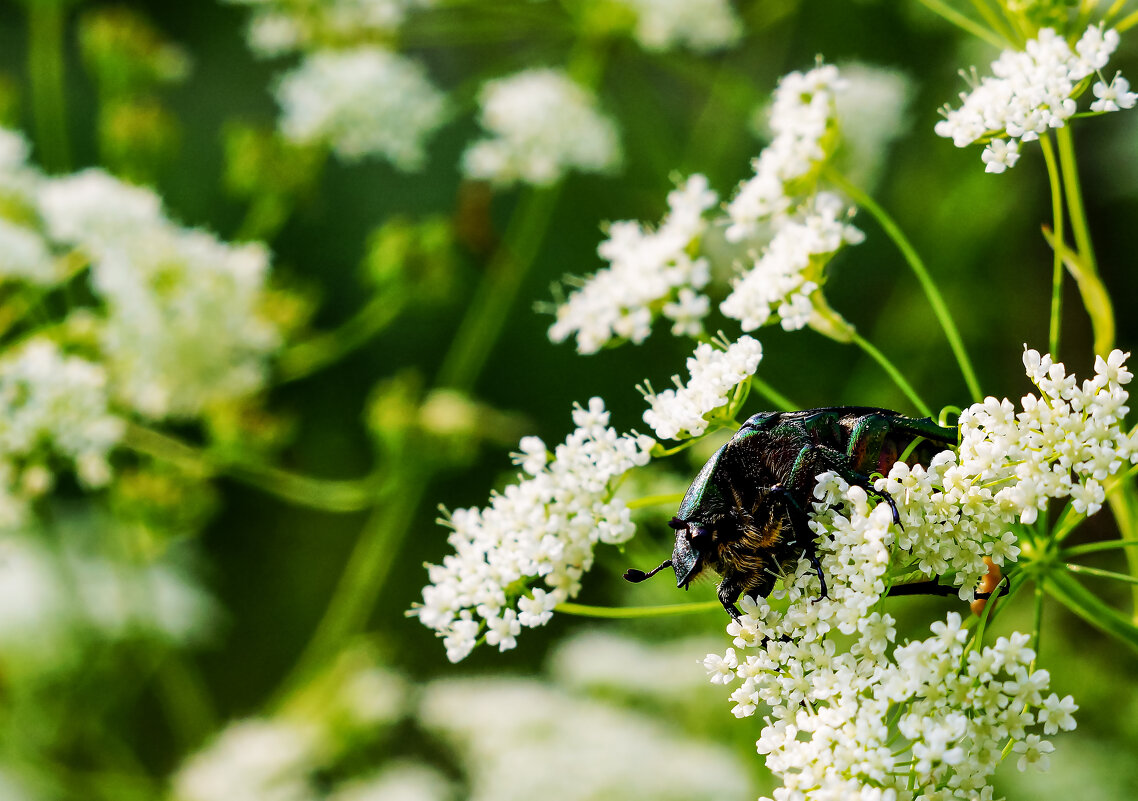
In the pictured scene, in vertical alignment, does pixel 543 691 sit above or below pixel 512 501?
above

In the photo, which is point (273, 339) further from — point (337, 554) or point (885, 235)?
point (885, 235)

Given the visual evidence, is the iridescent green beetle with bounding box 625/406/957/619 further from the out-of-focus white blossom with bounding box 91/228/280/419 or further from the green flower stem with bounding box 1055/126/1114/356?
the out-of-focus white blossom with bounding box 91/228/280/419

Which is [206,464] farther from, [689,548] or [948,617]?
[948,617]

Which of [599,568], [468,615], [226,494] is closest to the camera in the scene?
[468,615]

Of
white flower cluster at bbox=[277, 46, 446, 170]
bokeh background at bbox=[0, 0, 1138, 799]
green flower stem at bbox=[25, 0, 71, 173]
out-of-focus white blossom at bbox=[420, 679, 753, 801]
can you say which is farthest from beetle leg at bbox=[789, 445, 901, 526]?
green flower stem at bbox=[25, 0, 71, 173]

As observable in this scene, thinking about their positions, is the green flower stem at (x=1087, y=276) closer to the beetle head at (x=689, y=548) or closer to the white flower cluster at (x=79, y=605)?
the beetle head at (x=689, y=548)

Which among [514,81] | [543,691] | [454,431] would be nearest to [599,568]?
[543,691]

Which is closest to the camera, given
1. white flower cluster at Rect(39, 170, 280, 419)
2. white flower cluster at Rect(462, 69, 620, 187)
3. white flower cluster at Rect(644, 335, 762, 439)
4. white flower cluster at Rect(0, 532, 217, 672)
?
white flower cluster at Rect(644, 335, 762, 439)
